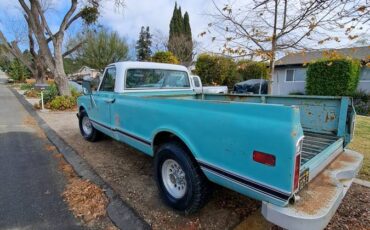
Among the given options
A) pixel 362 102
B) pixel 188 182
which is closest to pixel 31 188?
pixel 188 182

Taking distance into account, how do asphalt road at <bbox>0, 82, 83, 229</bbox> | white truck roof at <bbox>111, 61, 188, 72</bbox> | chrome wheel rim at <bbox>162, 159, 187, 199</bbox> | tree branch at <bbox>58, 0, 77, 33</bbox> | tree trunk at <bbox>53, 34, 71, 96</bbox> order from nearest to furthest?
asphalt road at <bbox>0, 82, 83, 229</bbox> → chrome wheel rim at <bbox>162, 159, 187, 199</bbox> → white truck roof at <bbox>111, 61, 188, 72</bbox> → tree branch at <bbox>58, 0, 77, 33</bbox> → tree trunk at <bbox>53, 34, 71, 96</bbox>

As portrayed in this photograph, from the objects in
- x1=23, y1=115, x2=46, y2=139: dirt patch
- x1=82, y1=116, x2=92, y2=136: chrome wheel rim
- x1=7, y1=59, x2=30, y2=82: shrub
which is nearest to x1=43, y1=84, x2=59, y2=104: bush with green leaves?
x1=23, y1=115, x2=46, y2=139: dirt patch

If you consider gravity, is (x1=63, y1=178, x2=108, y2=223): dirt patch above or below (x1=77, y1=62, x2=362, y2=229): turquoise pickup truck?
below

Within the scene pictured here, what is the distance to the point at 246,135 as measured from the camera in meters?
1.89

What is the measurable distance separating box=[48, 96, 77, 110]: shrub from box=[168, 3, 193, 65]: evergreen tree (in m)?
18.6

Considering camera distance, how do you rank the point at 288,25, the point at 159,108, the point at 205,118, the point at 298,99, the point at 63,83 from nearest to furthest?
the point at 205,118 → the point at 159,108 → the point at 298,99 → the point at 288,25 → the point at 63,83

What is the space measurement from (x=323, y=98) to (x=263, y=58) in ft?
11.6

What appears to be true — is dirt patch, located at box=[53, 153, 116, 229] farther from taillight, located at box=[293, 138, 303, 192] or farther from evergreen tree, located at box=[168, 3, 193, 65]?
evergreen tree, located at box=[168, 3, 193, 65]

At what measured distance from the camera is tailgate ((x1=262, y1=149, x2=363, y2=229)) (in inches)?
66.6

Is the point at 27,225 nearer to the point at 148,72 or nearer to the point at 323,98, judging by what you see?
the point at 148,72

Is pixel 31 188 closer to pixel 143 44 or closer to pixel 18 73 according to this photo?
pixel 143 44

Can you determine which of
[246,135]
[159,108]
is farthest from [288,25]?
[246,135]

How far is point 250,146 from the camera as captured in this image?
6.15 ft

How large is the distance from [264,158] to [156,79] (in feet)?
10.9
